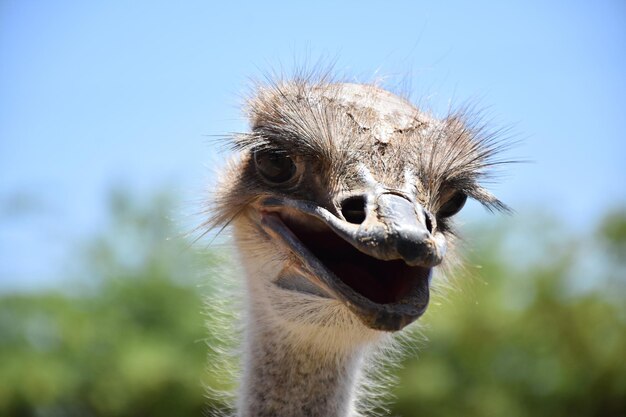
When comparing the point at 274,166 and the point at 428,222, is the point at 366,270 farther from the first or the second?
the point at 274,166

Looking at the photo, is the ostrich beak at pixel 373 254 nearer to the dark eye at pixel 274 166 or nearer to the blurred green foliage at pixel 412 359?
the dark eye at pixel 274 166

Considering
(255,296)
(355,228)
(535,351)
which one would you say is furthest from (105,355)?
(355,228)

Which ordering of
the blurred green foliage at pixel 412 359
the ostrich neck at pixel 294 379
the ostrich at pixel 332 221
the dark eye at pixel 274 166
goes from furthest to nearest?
1. the blurred green foliage at pixel 412 359
2. the ostrich neck at pixel 294 379
3. the dark eye at pixel 274 166
4. the ostrich at pixel 332 221

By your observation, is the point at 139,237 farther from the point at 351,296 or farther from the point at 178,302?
the point at 351,296

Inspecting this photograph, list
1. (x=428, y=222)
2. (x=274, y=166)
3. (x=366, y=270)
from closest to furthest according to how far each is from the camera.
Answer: (x=428, y=222)
(x=366, y=270)
(x=274, y=166)

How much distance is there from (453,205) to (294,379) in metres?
0.67

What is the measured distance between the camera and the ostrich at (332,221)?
1861mm

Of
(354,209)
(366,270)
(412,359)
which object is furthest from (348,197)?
(412,359)

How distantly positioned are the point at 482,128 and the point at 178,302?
13609 millimetres

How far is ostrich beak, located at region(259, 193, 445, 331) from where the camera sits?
5.69ft

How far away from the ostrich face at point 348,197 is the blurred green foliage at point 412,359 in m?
11.8

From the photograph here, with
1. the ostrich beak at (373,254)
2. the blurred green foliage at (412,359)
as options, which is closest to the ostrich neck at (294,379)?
the ostrich beak at (373,254)

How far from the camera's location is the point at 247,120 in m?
2.67

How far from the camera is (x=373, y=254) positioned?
5.65 feet
